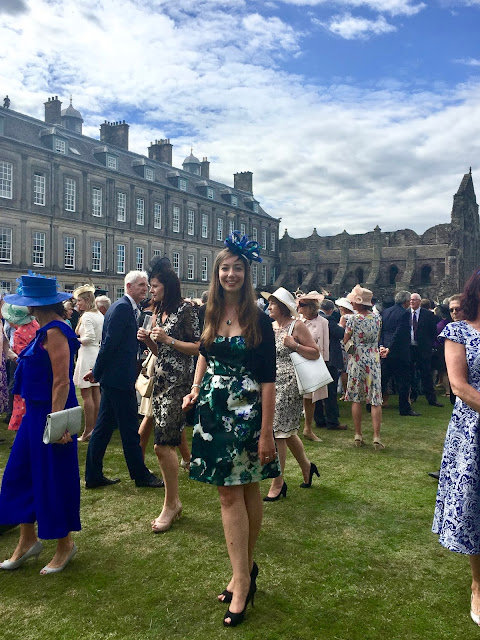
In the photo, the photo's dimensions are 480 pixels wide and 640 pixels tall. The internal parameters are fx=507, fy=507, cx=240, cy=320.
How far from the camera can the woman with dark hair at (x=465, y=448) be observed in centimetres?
290

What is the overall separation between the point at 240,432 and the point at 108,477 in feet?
10.4

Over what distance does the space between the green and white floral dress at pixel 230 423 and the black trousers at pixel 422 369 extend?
7.69 meters

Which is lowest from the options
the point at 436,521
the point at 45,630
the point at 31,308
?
the point at 45,630

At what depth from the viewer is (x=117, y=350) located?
5137 mm

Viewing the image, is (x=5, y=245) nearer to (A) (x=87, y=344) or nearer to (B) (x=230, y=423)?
(A) (x=87, y=344)

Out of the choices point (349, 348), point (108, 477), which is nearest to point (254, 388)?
point (108, 477)

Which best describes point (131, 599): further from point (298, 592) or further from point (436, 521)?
point (436, 521)

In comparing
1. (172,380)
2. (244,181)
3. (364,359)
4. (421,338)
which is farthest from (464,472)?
(244,181)

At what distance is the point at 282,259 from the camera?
58.9m

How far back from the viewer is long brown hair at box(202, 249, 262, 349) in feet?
10.0

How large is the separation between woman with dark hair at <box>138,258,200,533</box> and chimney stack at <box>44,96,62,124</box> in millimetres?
39108

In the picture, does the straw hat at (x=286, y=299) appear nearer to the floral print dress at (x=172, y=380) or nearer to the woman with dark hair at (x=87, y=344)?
the floral print dress at (x=172, y=380)

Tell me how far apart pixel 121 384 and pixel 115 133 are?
4197 cm

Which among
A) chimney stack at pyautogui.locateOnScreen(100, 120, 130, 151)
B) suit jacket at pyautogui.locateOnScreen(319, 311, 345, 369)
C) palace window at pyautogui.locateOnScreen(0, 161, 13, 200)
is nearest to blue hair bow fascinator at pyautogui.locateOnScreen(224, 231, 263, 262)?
suit jacket at pyautogui.locateOnScreen(319, 311, 345, 369)
